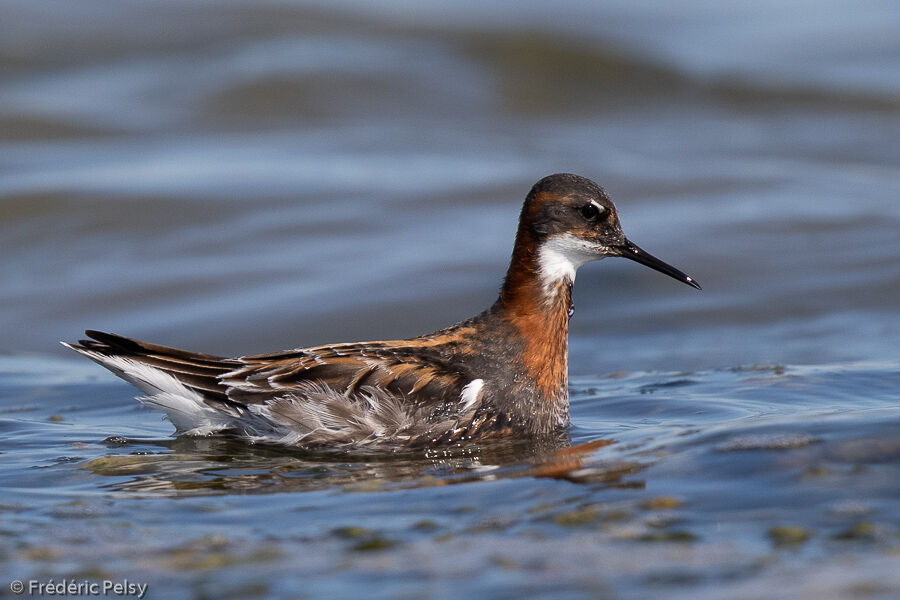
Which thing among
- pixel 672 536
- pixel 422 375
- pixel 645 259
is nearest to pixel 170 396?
pixel 422 375

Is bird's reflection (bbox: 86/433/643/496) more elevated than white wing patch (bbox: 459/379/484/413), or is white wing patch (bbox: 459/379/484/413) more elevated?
white wing patch (bbox: 459/379/484/413)

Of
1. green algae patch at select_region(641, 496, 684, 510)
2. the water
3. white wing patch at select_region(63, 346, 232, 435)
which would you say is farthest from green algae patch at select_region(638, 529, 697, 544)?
white wing patch at select_region(63, 346, 232, 435)

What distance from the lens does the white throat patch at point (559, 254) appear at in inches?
291

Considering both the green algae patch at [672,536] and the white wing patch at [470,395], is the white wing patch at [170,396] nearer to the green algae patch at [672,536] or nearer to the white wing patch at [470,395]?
the white wing patch at [470,395]

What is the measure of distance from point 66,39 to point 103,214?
17.7 ft

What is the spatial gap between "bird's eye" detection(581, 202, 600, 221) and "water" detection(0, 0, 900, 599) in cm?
119

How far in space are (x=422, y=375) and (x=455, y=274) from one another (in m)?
4.08

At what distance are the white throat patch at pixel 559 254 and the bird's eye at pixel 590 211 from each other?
14cm

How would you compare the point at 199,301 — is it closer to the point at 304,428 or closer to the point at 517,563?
the point at 304,428

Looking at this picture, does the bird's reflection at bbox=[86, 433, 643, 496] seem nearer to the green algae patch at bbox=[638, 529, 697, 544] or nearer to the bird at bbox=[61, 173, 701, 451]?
the bird at bbox=[61, 173, 701, 451]

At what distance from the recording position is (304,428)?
693cm

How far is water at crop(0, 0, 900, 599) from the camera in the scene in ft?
15.8

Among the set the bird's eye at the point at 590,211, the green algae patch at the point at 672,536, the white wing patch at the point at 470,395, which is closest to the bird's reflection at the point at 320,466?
the white wing patch at the point at 470,395

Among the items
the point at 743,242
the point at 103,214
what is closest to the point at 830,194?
the point at 743,242
